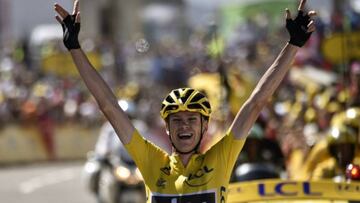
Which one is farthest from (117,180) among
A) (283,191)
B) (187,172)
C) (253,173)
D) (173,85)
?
(173,85)

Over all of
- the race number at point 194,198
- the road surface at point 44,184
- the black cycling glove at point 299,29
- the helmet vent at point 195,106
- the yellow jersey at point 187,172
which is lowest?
the race number at point 194,198

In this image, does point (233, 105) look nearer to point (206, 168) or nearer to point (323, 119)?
point (323, 119)

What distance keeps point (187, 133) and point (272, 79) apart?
21.8 inches

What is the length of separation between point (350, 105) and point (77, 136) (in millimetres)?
18682

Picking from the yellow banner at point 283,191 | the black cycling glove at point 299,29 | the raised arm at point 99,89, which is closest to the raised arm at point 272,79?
the black cycling glove at point 299,29

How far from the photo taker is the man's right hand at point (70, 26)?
263 inches

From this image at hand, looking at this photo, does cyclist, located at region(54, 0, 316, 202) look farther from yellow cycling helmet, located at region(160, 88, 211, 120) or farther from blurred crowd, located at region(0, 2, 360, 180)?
blurred crowd, located at region(0, 2, 360, 180)

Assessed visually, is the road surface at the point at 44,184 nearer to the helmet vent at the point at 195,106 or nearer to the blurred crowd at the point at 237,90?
the blurred crowd at the point at 237,90

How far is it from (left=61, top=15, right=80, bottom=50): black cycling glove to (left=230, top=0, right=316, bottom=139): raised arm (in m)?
0.98

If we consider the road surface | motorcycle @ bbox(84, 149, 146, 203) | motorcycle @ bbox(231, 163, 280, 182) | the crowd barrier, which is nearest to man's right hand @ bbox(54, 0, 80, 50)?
motorcycle @ bbox(231, 163, 280, 182)

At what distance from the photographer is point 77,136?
101 ft

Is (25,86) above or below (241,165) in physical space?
above

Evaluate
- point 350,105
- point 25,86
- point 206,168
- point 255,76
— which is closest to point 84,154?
point 25,86

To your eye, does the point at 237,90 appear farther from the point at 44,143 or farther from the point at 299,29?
the point at 44,143
